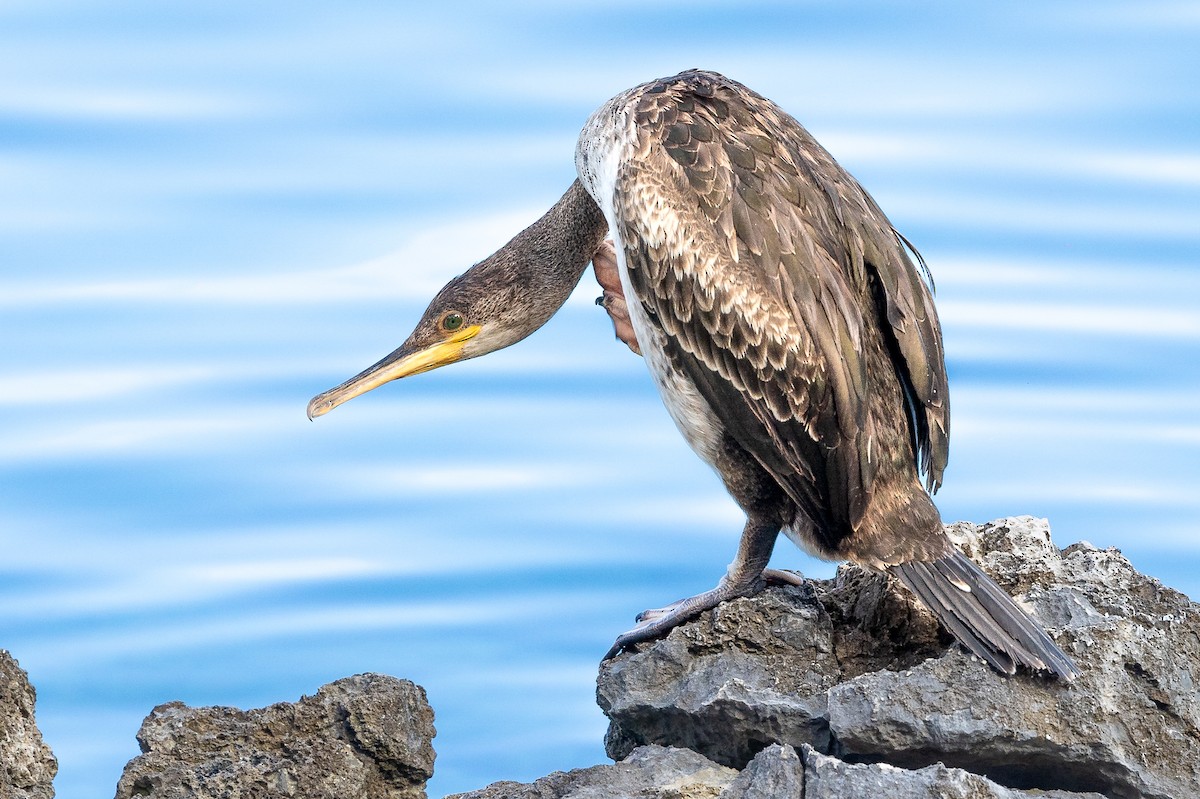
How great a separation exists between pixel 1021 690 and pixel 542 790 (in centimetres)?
143

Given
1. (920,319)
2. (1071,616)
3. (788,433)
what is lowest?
(1071,616)

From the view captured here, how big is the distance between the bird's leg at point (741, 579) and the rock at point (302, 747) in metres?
0.88

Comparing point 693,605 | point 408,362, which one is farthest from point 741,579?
point 408,362

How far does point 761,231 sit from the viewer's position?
5.20 m

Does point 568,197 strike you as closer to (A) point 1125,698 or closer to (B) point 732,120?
(B) point 732,120

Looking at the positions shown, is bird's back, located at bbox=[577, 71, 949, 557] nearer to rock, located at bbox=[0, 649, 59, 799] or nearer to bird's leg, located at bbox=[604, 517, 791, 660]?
bird's leg, located at bbox=[604, 517, 791, 660]

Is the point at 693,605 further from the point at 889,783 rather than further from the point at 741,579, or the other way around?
the point at 889,783

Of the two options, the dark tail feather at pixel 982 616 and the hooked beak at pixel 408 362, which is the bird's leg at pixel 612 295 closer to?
the hooked beak at pixel 408 362

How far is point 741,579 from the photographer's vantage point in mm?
5391

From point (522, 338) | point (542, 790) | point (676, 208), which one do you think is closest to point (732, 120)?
point (676, 208)

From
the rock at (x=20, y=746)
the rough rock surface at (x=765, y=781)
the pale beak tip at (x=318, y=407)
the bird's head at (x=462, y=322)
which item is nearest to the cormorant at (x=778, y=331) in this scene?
the bird's head at (x=462, y=322)

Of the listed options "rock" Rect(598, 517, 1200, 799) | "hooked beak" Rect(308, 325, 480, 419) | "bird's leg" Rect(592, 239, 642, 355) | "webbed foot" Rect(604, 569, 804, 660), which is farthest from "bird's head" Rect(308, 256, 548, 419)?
"rock" Rect(598, 517, 1200, 799)

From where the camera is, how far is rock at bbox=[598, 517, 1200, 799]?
4289 mm

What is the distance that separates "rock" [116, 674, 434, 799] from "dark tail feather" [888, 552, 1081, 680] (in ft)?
5.42
